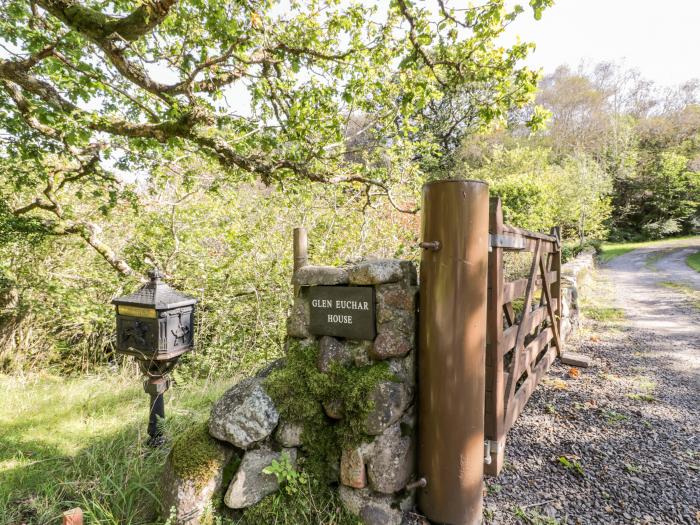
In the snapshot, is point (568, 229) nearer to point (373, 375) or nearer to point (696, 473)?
point (696, 473)

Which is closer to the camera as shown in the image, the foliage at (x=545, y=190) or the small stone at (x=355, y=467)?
the small stone at (x=355, y=467)

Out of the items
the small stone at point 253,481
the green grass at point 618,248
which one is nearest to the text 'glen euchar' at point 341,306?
the small stone at point 253,481

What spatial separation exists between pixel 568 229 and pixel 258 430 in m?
25.6

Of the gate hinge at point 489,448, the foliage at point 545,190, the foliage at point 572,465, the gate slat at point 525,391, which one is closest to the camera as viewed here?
the gate hinge at point 489,448

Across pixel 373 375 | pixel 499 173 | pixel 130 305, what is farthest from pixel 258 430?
pixel 499 173

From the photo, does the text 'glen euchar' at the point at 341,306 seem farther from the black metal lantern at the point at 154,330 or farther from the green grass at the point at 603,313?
the green grass at the point at 603,313

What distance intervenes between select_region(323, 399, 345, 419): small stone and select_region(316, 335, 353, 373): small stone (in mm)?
189

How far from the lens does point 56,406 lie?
379cm

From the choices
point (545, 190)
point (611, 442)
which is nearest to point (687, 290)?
point (545, 190)

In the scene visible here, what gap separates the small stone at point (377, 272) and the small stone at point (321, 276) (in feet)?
0.30

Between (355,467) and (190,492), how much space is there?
2.97ft

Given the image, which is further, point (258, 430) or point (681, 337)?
point (681, 337)

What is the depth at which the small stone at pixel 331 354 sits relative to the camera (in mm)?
2283

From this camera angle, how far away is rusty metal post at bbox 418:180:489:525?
2092 millimetres
